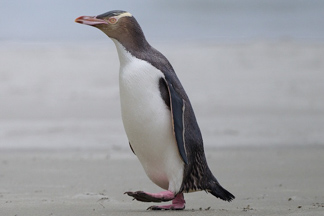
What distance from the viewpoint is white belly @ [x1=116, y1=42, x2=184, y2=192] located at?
4.95 meters

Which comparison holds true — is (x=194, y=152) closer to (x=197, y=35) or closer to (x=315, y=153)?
(x=315, y=153)

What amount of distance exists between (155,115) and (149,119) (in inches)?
1.9

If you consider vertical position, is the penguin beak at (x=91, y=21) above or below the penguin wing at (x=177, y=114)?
above

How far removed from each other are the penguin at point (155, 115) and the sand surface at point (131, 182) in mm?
268

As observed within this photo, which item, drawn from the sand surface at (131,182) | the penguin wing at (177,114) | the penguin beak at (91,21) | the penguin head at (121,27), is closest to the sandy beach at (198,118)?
the sand surface at (131,182)

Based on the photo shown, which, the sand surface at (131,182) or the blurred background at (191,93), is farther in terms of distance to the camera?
the blurred background at (191,93)

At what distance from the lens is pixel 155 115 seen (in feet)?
16.4

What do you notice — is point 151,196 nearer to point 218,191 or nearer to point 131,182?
point 218,191

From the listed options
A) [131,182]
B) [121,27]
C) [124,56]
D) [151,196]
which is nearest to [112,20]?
[121,27]

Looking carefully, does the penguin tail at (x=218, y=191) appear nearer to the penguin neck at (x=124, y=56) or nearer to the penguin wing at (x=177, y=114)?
the penguin wing at (x=177, y=114)

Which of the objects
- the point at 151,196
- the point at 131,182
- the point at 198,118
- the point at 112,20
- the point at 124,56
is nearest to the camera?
the point at 151,196

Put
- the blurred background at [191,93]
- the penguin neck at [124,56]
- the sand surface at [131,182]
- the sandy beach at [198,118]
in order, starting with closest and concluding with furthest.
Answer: the penguin neck at [124,56], the sand surface at [131,182], the sandy beach at [198,118], the blurred background at [191,93]

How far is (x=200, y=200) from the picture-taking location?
6000 mm

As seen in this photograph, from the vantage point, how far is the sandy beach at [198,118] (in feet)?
19.5
